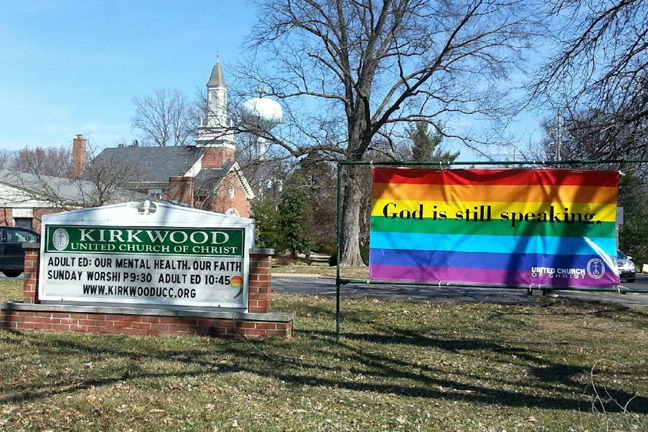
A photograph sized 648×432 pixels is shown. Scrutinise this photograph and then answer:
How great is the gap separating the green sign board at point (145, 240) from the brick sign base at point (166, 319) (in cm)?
40

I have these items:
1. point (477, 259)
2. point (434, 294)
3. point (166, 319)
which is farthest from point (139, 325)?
point (434, 294)

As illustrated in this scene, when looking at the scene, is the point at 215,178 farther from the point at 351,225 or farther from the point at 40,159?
the point at 40,159

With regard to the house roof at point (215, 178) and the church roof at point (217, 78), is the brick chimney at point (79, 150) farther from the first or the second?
the church roof at point (217, 78)

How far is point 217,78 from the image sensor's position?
63.0 m

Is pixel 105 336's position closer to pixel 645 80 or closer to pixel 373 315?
pixel 373 315

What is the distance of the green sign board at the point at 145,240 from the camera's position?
30.8ft

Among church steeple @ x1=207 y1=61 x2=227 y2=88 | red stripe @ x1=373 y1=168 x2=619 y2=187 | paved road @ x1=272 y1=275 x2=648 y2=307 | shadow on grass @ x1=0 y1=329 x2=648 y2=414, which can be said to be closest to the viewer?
shadow on grass @ x1=0 y1=329 x2=648 y2=414

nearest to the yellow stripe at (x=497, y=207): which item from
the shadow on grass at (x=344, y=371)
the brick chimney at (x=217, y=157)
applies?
the shadow on grass at (x=344, y=371)

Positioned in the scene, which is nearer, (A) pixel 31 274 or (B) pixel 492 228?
(B) pixel 492 228

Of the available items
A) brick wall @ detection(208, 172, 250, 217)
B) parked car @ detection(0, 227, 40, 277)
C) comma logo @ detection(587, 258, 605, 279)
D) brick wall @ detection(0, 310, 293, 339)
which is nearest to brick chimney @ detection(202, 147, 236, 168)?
brick wall @ detection(208, 172, 250, 217)

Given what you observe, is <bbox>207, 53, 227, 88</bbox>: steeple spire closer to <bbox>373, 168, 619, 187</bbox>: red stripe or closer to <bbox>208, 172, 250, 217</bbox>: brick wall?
<bbox>208, 172, 250, 217</bbox>: brick wall

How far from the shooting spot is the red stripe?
873 centimetres

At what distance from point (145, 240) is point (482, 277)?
14.7 feet

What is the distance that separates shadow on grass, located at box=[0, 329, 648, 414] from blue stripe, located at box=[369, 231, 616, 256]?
4.52 feet
